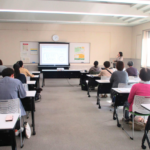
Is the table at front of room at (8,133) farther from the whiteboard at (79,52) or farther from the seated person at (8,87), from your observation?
the whiteboard at (79,52)

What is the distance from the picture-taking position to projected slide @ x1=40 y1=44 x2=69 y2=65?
9.87 m

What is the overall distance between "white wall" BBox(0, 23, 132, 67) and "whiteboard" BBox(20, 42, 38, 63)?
8.7 inches

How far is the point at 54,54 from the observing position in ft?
32.9

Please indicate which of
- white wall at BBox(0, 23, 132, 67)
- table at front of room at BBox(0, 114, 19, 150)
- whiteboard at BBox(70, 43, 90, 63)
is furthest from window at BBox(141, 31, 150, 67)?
table at front of room at BBox(0, 114, 19, 150)

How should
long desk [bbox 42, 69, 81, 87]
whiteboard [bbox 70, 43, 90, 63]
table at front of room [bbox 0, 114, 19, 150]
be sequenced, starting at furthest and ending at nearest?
whiteboard [bbox 70, 43, 90, 63] → long desk [bbox 42, 69, 81, 87] → table at front of room [bbox 0, 114, 19, 150]

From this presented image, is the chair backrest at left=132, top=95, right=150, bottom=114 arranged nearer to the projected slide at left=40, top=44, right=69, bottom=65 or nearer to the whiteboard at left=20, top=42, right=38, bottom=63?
the projected slide at left=40, top=44, right=69, bottom=65

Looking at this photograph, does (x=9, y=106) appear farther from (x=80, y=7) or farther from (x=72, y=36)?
(x=72, y=36)

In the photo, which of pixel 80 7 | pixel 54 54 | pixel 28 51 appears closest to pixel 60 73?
pixel 54 54

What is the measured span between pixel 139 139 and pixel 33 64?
805cm

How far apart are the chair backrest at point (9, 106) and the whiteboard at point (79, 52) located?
25.9 ft

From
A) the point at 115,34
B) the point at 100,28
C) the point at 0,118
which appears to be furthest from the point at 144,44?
the point at 0,118

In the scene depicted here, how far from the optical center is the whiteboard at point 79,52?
10.3 metres

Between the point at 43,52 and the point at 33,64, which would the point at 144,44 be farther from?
the point at 33,64

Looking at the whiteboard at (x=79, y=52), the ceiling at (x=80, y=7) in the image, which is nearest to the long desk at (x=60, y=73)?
the ceiling at (x=80, y=7)
